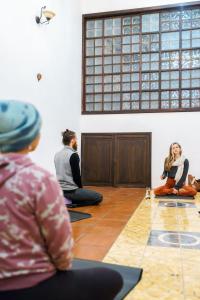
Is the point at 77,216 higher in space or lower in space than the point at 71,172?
lower

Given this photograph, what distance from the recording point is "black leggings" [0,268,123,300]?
923 millimetres

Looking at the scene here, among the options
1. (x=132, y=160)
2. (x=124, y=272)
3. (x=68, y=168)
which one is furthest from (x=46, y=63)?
(x=124, y=272)

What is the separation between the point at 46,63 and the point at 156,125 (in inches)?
104

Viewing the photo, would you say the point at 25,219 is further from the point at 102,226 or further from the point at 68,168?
the point at 68,168

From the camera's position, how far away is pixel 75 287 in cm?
102

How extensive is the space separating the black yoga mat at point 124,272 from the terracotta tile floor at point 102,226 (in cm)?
19

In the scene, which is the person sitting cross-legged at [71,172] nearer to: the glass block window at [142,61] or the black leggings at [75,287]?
the black leggings at [75,287]

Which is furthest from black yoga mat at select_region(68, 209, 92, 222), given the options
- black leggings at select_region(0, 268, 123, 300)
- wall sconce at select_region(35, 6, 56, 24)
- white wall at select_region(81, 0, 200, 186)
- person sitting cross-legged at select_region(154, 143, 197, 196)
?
white wall at select_region(81, 0, 200, 186)

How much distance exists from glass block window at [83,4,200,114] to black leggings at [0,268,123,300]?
5.64 m

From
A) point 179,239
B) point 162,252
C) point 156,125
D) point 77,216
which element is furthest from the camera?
point 156,125

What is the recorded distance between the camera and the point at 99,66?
6891 mm

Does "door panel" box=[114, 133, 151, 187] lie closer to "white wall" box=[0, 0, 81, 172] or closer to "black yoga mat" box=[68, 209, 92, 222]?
"white wall" box=[0, 0, 81, 172]

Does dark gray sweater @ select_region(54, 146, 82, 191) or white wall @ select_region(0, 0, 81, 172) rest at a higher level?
white wall @ select_region(0, 0, 81, 172)

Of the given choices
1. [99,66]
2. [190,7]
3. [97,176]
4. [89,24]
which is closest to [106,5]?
[89,24]
